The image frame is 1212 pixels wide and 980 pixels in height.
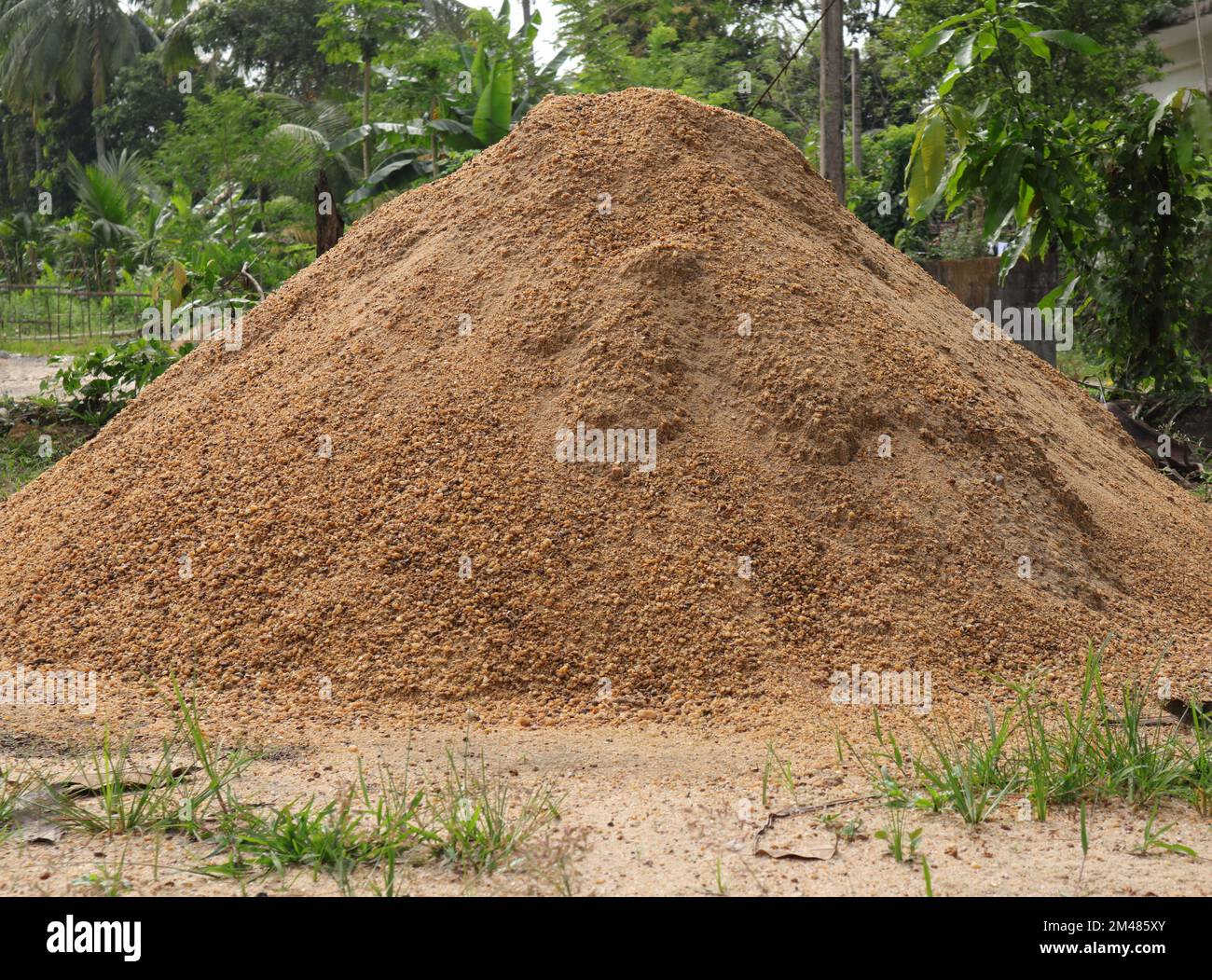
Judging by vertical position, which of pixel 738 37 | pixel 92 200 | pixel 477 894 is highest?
pixel 738 37

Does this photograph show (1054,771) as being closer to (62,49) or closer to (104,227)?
(104,227)

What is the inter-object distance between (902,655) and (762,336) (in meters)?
Result: 1.33

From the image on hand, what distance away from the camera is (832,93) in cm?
820

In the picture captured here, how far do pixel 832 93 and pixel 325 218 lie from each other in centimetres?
371

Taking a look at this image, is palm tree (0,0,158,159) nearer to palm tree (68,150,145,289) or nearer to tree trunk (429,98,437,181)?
palm tree (68,150,145,289)

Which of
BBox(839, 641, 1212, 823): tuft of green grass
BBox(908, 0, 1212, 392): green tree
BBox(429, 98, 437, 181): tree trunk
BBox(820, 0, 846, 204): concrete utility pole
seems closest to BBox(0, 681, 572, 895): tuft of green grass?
BBox(839, 641, 1212, 823): tuft of green grass

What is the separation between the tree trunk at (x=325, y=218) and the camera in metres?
7.78

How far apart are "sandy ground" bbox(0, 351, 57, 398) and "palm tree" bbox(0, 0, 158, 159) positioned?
19.5 meters

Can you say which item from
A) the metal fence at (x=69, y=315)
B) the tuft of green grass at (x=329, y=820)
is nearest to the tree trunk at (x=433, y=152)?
the metal fence at (x=69, y=315)

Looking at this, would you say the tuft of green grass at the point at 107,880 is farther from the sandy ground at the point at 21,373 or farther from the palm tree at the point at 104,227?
the palm tree at the point at 104,227

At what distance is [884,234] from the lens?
47.2 feet

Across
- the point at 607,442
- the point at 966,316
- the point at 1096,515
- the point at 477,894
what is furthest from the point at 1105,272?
the point at 477,894

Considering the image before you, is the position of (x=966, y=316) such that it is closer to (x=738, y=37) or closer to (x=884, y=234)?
(x=884, y=234)

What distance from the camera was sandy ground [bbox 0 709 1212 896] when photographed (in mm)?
2096
